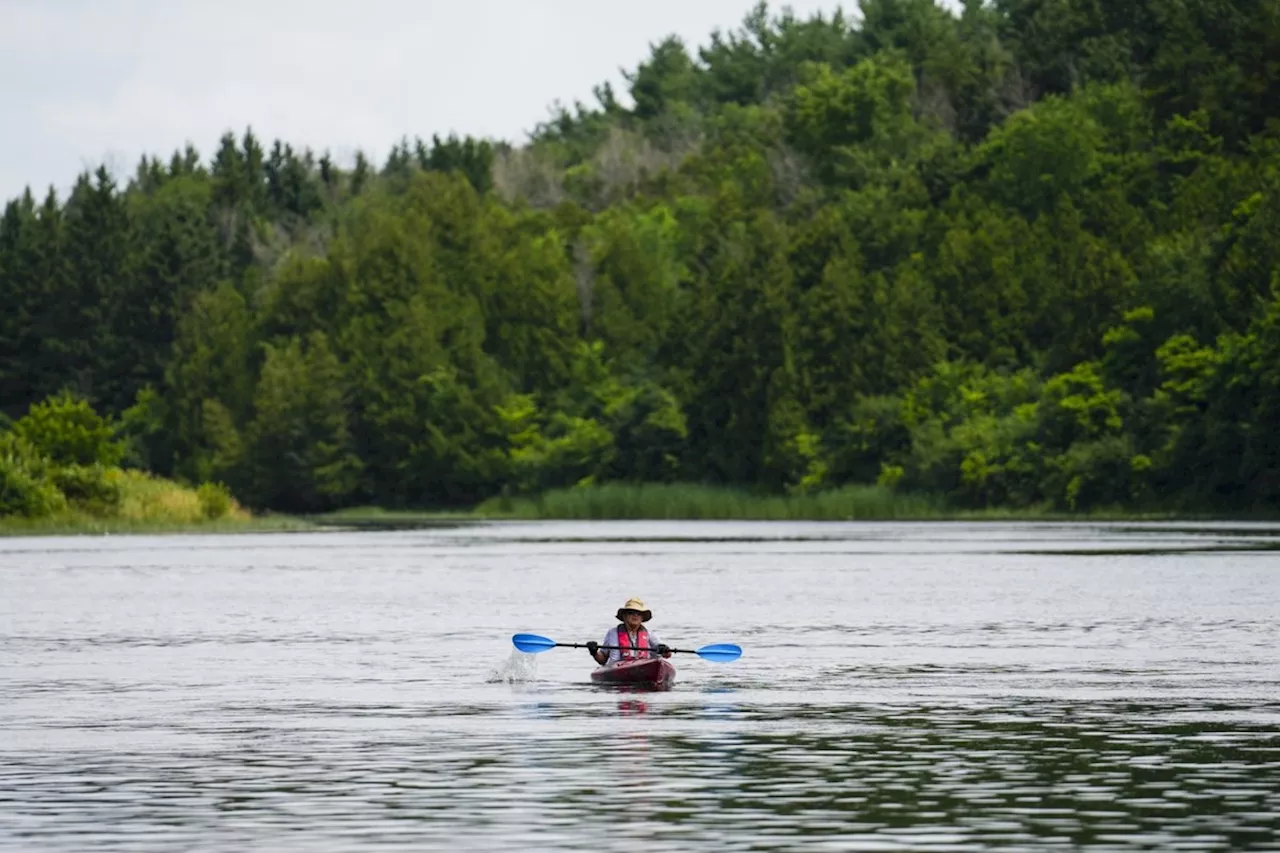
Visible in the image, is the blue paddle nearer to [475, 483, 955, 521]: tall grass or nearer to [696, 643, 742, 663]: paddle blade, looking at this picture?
[696, 643, 742, 663]: paddle blade

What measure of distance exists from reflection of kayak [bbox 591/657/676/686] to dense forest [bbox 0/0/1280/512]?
74579 millimetres

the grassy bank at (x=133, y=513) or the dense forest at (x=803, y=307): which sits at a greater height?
the dense forest at (x=803, y=307)

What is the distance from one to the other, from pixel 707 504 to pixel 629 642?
108442 mm

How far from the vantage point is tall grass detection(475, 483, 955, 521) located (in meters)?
135

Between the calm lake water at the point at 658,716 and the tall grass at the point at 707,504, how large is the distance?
68.3 meters

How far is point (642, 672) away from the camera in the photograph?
35.5 meters

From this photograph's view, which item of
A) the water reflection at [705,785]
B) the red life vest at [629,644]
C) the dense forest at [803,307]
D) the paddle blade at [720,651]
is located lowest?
the water reflection at [705,785]

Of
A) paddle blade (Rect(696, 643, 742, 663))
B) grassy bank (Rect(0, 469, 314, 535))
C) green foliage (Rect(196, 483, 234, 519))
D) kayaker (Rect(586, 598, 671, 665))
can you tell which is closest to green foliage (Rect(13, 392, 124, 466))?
grassy bank (Rect(0, 469, 314, 535))

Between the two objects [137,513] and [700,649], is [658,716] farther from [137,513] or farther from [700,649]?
[137,513]

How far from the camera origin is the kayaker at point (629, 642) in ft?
116

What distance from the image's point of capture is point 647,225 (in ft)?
616

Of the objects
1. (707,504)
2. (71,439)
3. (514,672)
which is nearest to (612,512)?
(707,504)

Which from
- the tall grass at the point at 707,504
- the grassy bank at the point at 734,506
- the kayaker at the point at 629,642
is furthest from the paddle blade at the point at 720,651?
the tall grass at the point at 707,504

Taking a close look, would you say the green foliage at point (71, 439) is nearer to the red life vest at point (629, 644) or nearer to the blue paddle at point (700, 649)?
the blue paddle at point (700, 649)
